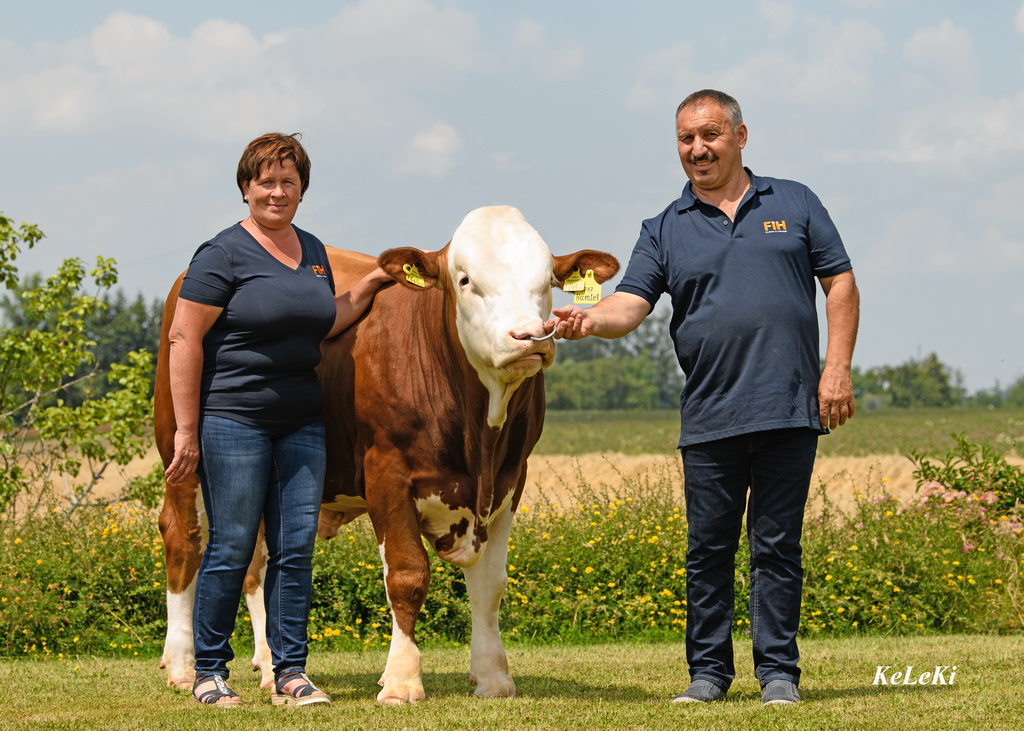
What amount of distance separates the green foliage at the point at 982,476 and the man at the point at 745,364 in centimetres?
501

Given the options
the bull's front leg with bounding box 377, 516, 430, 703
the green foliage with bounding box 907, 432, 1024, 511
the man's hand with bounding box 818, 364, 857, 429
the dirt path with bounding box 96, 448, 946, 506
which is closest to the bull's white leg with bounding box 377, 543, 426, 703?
the bull's front leg with bounding box 377, 516, 430, 703

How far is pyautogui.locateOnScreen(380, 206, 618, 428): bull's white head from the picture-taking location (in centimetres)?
483

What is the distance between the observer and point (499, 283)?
5.02m

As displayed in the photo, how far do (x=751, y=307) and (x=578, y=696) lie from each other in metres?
2.05

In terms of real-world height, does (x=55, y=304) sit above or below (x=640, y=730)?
above

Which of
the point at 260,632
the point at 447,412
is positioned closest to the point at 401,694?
the point at 447,412

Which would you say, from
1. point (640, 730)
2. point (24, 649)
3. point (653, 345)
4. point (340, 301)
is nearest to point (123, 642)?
point (24, 649)

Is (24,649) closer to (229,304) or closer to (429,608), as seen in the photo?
(429,608)

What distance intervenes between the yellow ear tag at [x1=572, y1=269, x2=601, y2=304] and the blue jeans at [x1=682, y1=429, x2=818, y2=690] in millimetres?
835

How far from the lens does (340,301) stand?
237 inches

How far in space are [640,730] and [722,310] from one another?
1.84 metres

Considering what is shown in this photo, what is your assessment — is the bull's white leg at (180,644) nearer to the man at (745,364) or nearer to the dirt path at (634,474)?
the man at (745,364)

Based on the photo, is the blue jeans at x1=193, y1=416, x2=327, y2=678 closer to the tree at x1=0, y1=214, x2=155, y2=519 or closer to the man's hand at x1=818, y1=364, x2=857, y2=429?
the man's hand at x1=818, y1=364, x2=857, y2=429

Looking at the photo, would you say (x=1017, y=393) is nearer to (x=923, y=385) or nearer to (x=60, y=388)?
(x=923, y=385)
